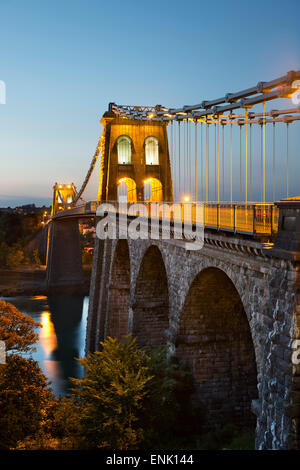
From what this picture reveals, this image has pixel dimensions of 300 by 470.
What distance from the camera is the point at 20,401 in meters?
14.9

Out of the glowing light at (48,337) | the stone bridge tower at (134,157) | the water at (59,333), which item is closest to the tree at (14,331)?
the water at (59,333)

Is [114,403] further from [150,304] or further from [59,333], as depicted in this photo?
[59,333]

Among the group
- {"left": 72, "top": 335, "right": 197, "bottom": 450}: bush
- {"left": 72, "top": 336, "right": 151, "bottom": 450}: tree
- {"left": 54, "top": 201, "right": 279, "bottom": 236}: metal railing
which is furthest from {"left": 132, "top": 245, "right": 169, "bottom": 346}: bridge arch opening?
{"left": 72, "top": 336, "right": 151, "bottom": 450}: tree

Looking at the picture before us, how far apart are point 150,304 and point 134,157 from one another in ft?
63.2

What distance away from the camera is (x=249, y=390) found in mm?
15828

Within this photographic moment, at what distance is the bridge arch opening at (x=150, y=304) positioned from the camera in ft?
69.8

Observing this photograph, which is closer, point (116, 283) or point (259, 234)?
point (259, 234)

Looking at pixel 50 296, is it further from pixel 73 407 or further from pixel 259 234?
pixel 259 234

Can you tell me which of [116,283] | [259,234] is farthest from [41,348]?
[259,234]

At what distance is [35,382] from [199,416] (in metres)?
5.61

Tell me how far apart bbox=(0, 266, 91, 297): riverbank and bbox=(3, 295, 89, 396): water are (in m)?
1.73

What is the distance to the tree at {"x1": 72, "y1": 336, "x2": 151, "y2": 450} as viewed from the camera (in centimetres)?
1300

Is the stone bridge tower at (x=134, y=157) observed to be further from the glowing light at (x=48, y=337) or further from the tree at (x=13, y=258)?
the tree at (x=13, y=258)

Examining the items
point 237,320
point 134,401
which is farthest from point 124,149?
point 134,401
